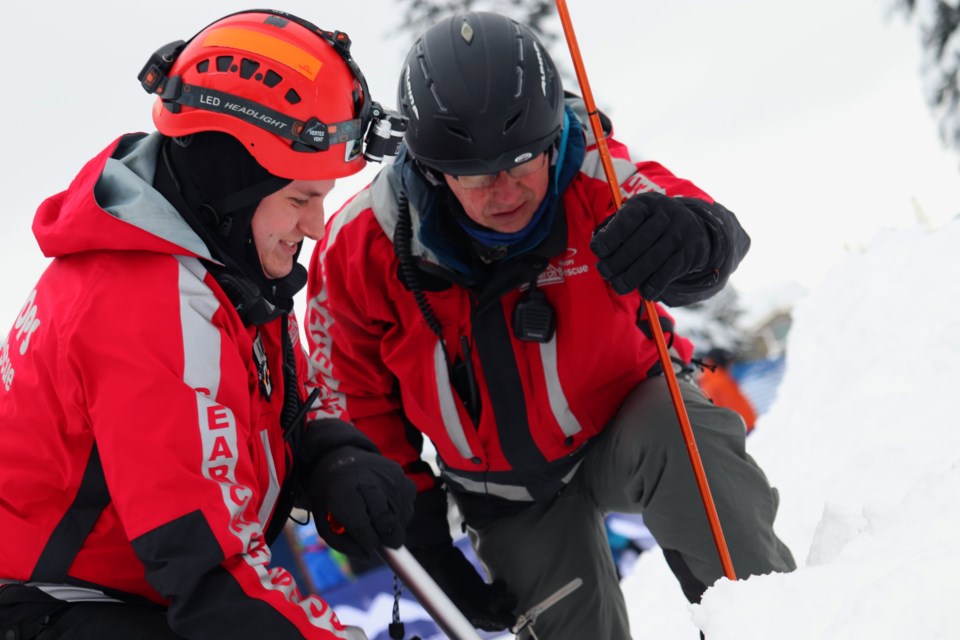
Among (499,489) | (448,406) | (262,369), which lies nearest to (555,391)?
(448,406)

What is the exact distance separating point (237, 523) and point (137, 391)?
1.38 feet

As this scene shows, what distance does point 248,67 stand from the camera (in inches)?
112

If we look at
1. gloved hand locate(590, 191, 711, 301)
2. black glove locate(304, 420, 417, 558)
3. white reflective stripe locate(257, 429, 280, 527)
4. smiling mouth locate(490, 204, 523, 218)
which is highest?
smiling mouth locate(490, 204, 523, 218)

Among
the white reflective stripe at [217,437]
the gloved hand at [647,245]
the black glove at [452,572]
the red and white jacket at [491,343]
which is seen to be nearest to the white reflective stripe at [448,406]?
the red and white jacket at [491,343]

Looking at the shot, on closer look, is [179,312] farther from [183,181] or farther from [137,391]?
[183,181]

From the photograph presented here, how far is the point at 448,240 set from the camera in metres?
3.65

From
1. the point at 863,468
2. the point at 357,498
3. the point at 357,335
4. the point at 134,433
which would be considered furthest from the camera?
the point at 863,468

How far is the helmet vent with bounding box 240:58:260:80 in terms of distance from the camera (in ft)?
9.24

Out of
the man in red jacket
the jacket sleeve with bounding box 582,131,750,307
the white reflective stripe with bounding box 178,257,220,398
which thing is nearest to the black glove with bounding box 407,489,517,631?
the man in red jacket

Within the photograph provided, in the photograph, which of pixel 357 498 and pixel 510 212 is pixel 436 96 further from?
pixel 357 498

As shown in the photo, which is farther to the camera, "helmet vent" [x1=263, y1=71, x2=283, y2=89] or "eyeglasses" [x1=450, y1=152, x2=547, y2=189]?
"eyeglasses" [x1=450, y1=152, x2=547, y2=189]

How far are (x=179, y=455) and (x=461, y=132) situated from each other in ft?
5.64

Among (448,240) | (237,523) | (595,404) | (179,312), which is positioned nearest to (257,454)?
(237,523)

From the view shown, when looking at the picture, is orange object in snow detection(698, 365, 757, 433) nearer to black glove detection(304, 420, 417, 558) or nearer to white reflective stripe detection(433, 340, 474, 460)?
white reflective stripe detection(433, 340, 474, 460)
